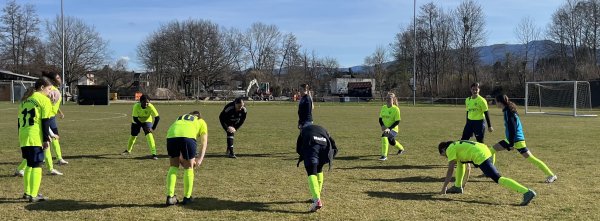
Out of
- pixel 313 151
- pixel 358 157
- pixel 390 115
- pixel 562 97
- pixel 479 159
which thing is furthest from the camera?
pixel 562 97

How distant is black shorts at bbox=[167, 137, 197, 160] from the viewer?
705 cm

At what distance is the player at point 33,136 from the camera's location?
286 inches

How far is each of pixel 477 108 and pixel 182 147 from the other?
22.7ft

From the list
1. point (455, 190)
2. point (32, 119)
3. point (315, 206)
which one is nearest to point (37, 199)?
point (32, 119)

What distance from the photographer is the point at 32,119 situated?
7.33 m

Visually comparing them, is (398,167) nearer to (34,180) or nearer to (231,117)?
(231,117)

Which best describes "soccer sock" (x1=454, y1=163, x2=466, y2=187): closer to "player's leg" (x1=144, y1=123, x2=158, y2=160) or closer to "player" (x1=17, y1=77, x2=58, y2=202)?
"player" (x1=17, y1=77, x2=58, y2=202)

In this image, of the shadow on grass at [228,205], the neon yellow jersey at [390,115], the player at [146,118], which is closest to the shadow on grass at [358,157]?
the neon yellow jersey at [390,115]

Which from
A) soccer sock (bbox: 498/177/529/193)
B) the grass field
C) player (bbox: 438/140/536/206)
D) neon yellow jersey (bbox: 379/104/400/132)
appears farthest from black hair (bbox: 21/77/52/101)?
neon yellow jersey (bbox: 379/104/400/132)

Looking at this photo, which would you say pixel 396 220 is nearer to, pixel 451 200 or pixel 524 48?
pixel 451 200

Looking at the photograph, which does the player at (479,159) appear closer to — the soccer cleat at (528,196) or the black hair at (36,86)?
the soccer cleat at (528,196)

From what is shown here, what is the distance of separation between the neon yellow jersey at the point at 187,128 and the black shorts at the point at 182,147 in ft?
0.20

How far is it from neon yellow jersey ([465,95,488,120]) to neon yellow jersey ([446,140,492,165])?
3312 millimetres

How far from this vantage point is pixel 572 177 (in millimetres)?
9656
